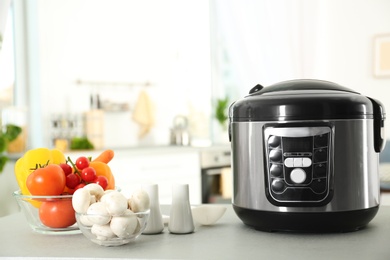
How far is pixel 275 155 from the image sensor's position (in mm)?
1112

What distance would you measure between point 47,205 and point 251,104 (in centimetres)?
45

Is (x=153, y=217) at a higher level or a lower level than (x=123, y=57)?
lower

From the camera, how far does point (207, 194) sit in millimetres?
4180

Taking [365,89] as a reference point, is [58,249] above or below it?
below

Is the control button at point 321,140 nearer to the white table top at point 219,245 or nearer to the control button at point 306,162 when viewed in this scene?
the control button at point 306,162

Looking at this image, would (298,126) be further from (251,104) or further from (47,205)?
(47,205)

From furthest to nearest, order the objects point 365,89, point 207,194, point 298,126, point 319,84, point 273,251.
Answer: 1. point 365,89
2. point 207,194
3. point 319,84
4. point 298,126
5. point 273,251

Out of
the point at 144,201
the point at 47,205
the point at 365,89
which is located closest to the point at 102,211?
the point at 144,201

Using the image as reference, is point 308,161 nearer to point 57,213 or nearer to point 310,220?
point 310,220

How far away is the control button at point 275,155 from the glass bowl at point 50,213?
0.40 meters

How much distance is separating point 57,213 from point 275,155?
443 mm

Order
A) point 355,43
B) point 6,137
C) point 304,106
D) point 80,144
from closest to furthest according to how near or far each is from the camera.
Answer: point 304,106 < point 6,137 < point 80,144 < point 355,43

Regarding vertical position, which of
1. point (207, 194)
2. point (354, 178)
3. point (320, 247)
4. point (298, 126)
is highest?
point (298, 126)

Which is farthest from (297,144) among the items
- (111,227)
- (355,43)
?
(355,43)
